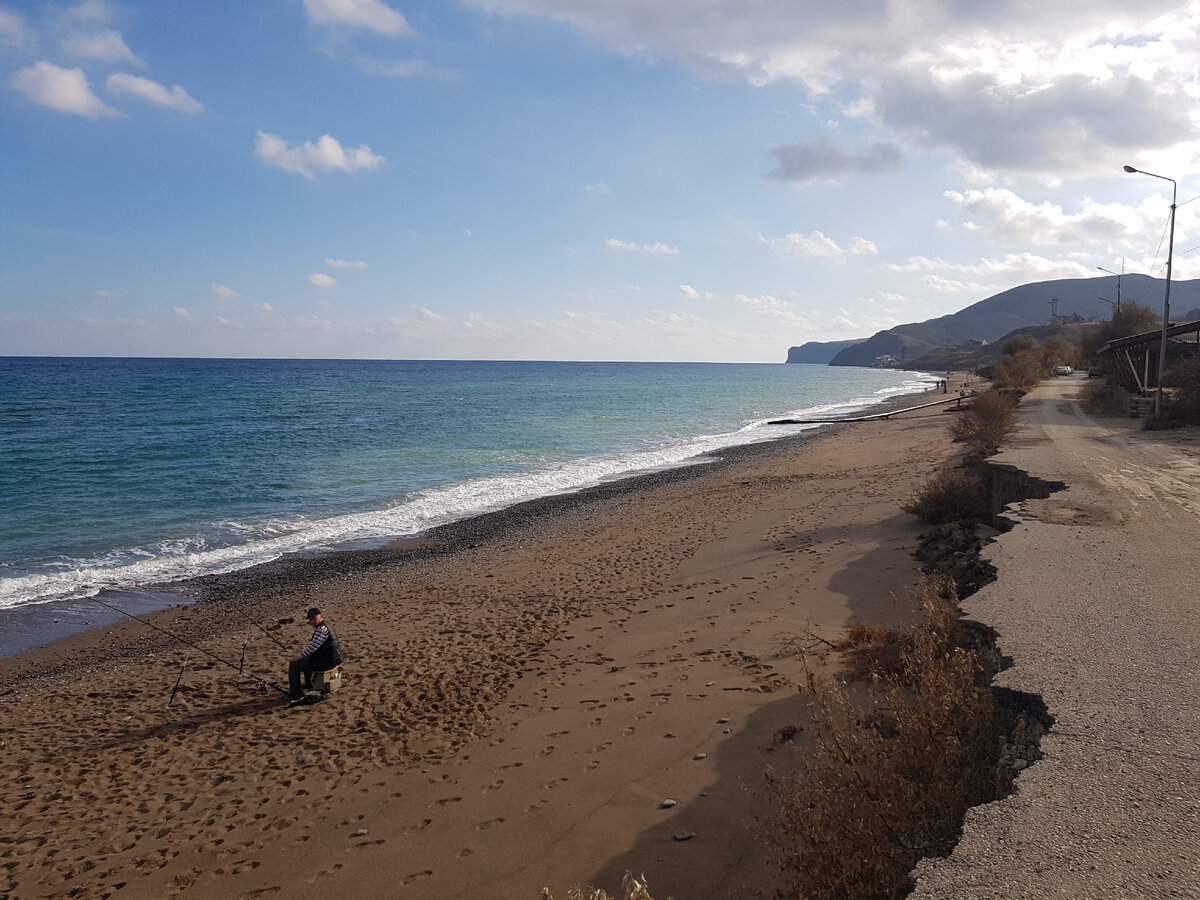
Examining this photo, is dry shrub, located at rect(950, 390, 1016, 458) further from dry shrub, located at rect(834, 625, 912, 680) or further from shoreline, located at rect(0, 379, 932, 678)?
shoreline, located at rect(0, 379, 932, 678)

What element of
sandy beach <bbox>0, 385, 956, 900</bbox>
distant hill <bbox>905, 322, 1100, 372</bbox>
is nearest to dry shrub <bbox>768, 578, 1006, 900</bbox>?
sandy beach <bbox>0, 385, 956, 900</bbox>

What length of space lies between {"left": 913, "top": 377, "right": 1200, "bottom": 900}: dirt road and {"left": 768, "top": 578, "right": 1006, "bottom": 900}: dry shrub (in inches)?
9.5

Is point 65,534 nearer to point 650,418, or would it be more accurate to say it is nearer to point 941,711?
point 941,711

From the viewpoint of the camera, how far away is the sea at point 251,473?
14.6 m

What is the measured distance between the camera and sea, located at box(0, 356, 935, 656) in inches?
575

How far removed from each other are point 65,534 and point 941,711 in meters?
19.0

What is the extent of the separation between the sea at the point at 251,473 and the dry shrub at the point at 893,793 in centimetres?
1180

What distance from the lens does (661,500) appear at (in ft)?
64.5

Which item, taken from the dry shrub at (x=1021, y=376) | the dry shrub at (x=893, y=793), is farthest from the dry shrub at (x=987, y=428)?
the dry shrub at (x=1021, y=376)

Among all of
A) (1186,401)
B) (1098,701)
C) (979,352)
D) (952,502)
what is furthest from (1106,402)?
(979,352)

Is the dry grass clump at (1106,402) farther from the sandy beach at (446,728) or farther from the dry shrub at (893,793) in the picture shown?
the dry shrub at (893,793)

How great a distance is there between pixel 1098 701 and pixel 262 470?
84.8 feet

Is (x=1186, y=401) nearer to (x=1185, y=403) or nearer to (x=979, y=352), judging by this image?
(x=1185, y=403)

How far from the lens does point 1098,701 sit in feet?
14.4
